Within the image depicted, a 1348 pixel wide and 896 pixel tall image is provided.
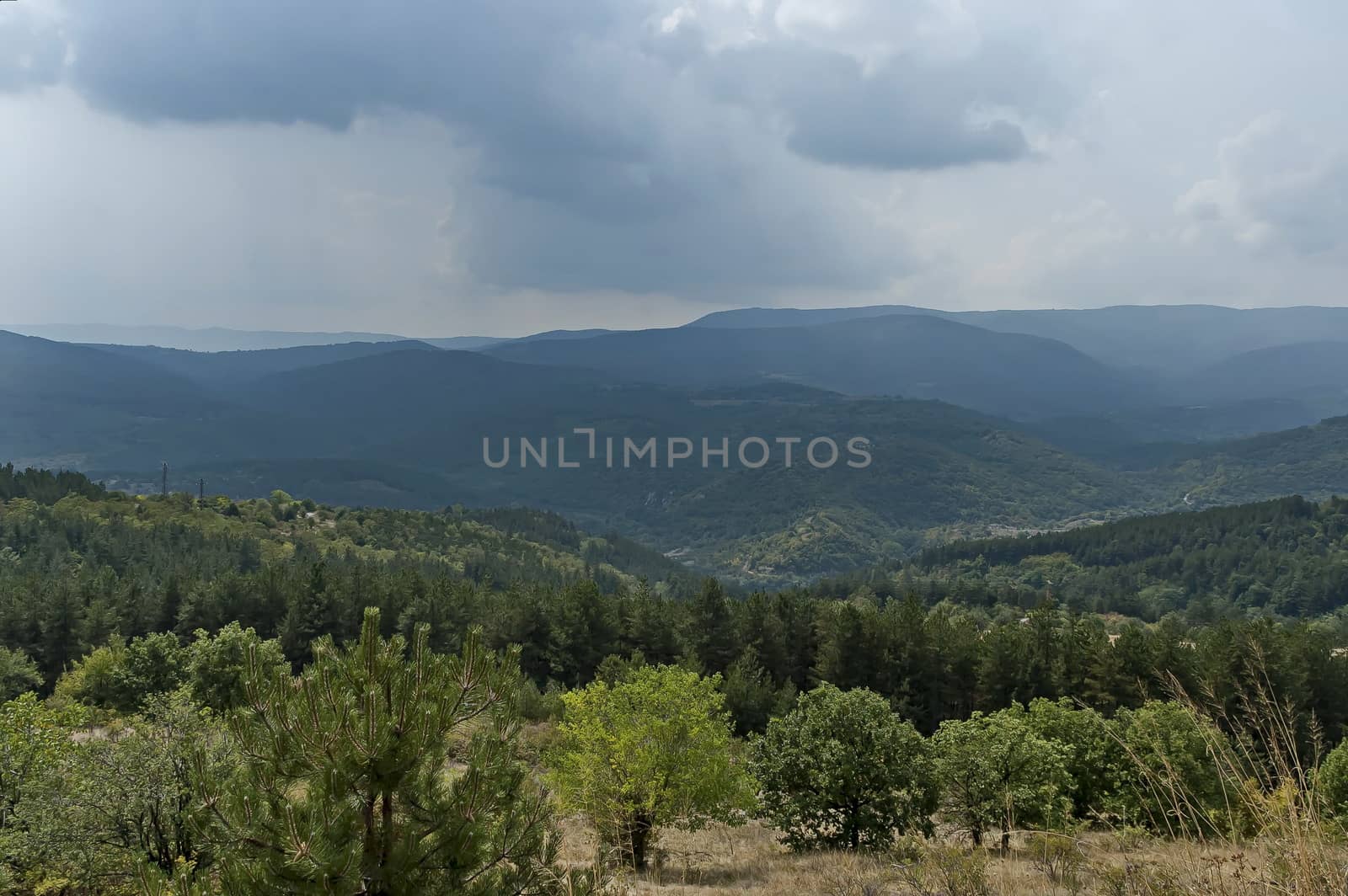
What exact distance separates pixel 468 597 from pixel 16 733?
59.1 meters

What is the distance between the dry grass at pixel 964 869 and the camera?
6.67m

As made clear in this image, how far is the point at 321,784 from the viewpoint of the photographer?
344 inches

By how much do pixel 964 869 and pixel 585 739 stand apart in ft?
51.6

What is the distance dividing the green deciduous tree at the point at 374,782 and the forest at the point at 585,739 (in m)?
0.03

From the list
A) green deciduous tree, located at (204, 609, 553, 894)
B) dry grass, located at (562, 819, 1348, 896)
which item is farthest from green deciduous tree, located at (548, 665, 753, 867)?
green deciduous tree, located at (204, 609, 553, 894)

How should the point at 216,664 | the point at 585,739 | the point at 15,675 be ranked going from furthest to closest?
the point at 15,675, the point at 216,664, the point at 585,739

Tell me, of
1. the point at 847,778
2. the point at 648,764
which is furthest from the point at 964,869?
the point at 847,778

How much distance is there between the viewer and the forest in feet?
28.7

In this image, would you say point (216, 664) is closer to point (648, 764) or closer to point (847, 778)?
point (648, 764)

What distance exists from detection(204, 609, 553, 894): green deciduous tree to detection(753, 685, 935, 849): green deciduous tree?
16.2 metres

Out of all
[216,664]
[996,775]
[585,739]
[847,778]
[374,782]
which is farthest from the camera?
[216,664]

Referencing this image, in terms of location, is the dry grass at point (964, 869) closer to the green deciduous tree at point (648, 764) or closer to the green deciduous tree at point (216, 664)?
the green deciduous tree at point (648, 764)

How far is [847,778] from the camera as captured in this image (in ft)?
80.7

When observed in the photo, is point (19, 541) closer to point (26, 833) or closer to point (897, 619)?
point (897, 619)
